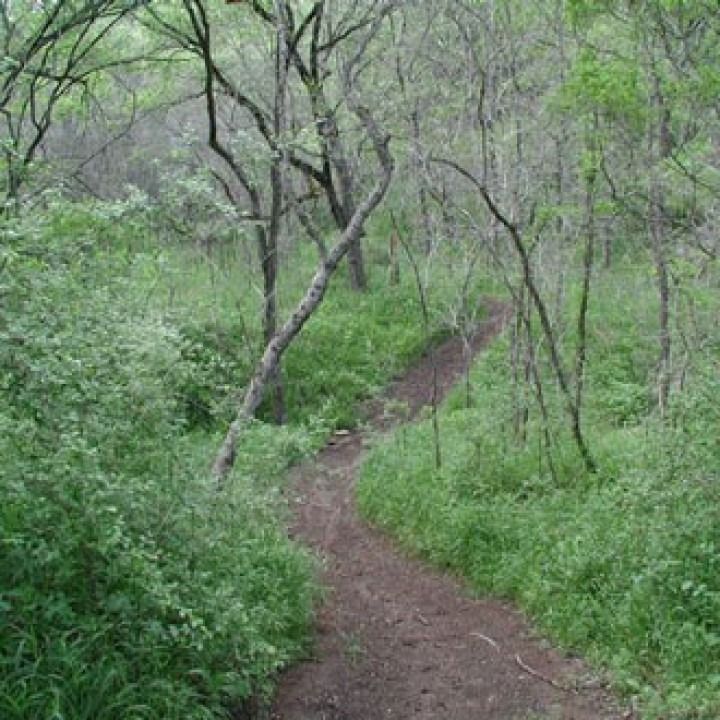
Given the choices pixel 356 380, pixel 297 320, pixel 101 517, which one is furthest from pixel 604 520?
pixel 356 380

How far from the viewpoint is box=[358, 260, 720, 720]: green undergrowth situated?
6320 millimetres

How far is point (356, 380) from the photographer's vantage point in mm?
14961

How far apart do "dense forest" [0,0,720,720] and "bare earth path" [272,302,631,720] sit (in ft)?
0.78

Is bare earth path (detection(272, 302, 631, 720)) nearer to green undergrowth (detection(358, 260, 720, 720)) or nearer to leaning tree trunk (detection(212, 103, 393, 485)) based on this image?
green undergrowth (detection(358, 260, 720, 720))

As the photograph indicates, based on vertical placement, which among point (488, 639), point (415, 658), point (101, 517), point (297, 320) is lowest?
point (415, 658)

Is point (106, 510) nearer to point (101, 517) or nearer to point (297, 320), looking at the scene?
point (101, 517)

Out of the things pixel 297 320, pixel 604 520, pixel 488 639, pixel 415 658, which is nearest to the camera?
pixel 415 658

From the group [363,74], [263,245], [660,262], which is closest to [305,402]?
[263,245]

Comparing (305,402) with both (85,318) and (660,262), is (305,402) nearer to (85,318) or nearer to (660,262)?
(660,262)

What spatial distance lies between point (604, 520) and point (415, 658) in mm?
1927

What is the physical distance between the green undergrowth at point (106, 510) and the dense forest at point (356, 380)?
0.8 inches

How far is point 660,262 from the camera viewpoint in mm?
9055

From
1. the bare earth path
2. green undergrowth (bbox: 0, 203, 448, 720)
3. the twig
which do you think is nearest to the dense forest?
green undergrowth (bbox: 0, 203, 448, 720)

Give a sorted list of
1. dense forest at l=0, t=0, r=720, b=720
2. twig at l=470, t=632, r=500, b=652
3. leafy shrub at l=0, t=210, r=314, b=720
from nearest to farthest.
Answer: leafy shrub at l=0, t=210, r=314, b=720
dense forest at l=0, t=0, r=720, b=720
twig at l=470, t=632, r=500, b=652
